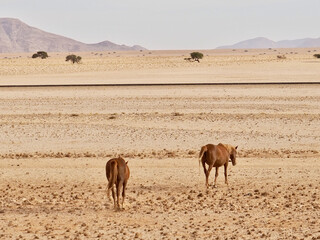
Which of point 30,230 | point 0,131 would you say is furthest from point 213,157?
point 0,131

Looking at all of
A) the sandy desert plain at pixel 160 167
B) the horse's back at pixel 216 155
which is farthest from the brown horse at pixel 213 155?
the sandy desert plain at pixel 160 167

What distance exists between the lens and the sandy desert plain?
42.1ft

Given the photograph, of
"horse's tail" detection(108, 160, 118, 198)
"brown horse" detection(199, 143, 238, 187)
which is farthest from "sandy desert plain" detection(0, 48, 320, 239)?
"horse's tail" detection(108, 160, 118, 198)

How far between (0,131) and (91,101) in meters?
12.8

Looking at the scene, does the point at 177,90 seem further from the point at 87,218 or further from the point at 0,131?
the point at 87,218

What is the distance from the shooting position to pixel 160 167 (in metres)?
19.8

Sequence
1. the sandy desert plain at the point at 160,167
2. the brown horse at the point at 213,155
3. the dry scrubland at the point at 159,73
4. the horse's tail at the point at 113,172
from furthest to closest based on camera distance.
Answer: the dry scrubland at the point at 159,73, the brown horse at the point at 213,155, the horse's tail at the point at 113,172, the sandy desert plain at the point at 160,167

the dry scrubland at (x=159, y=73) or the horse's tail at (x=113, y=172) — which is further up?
the horse's tail at (x=113, y=172)

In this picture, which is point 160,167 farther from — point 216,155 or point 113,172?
point 113,172

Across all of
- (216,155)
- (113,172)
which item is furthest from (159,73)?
(113,172)

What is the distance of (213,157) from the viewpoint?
15.7 metres

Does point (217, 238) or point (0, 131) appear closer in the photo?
point (217, 238)

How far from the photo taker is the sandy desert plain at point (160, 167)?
12.8 meters

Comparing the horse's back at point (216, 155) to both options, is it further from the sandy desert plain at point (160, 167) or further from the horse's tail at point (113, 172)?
the horse's tail at point (113, 172)
